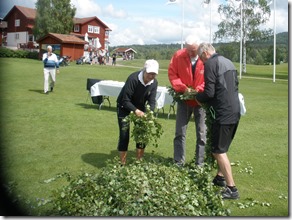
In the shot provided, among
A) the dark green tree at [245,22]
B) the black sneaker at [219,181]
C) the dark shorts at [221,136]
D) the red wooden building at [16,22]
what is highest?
the dark green tree at [245,22]

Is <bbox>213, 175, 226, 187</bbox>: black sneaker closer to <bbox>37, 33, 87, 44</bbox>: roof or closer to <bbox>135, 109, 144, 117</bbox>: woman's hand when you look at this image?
<bbox>135, 109, 144, 117</bbox>: woman's hand

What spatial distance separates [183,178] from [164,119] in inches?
211

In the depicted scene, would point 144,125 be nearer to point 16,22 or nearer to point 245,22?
point 16,22

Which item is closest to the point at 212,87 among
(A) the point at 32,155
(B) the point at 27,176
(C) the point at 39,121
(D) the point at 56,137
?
(B) the point at 27,176

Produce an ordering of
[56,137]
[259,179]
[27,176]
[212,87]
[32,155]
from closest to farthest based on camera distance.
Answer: [212,87]
[27,176]
[259,179]
[32,155]
[56,137]

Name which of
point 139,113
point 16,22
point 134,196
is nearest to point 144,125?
point 139,113

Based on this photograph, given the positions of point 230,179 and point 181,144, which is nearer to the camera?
point 230,179

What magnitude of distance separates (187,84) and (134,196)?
77.8 inches

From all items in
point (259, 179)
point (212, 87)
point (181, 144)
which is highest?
point (212, 87)

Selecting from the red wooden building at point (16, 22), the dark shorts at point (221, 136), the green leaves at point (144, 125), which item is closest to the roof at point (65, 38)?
the red wooden building at point (16, 22)

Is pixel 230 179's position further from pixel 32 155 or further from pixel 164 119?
pixel 164 119

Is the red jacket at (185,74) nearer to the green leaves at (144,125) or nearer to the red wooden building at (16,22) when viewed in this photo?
the green leaves at (144,125)

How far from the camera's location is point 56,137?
6938 mm

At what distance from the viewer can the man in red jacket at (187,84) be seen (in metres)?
4.88
